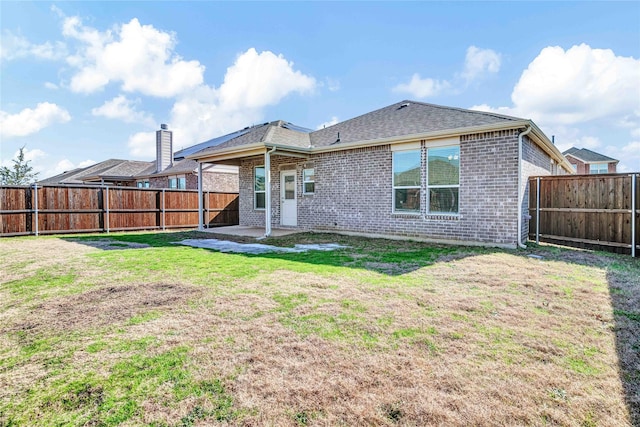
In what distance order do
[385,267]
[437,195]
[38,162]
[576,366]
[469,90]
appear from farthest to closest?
[38,162], [469,90], [437,195], [385,267], [576,366]

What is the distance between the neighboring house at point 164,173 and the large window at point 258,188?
5720 mm

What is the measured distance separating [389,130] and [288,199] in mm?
4947

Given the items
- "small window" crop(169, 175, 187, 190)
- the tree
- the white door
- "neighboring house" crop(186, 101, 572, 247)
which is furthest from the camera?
the tree

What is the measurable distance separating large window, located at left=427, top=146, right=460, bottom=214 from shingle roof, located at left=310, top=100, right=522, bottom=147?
0.70 m

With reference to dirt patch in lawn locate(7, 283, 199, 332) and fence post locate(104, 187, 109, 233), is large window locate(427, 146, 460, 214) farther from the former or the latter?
fence post locate(104, 187, 109, 233)

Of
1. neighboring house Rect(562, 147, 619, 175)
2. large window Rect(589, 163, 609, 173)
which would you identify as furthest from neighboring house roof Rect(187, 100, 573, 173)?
large window Rect(589, 163, 609, 173)

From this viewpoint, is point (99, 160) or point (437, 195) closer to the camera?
point (437, 195)

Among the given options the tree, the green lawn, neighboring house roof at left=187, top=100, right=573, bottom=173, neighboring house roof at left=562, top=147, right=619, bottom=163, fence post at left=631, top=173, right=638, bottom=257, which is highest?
neighboring house roof at left=562, top=147, right=619, bottom=163

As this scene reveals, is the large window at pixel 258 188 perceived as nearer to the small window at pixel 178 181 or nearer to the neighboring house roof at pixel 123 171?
the small window at pixel 178 181

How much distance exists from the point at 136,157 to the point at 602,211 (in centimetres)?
3285

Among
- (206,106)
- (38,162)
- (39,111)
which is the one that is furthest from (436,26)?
(38,162)

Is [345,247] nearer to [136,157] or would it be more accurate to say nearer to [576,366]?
[576,366]

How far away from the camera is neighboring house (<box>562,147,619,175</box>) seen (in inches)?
1366

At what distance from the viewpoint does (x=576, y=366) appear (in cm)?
265
